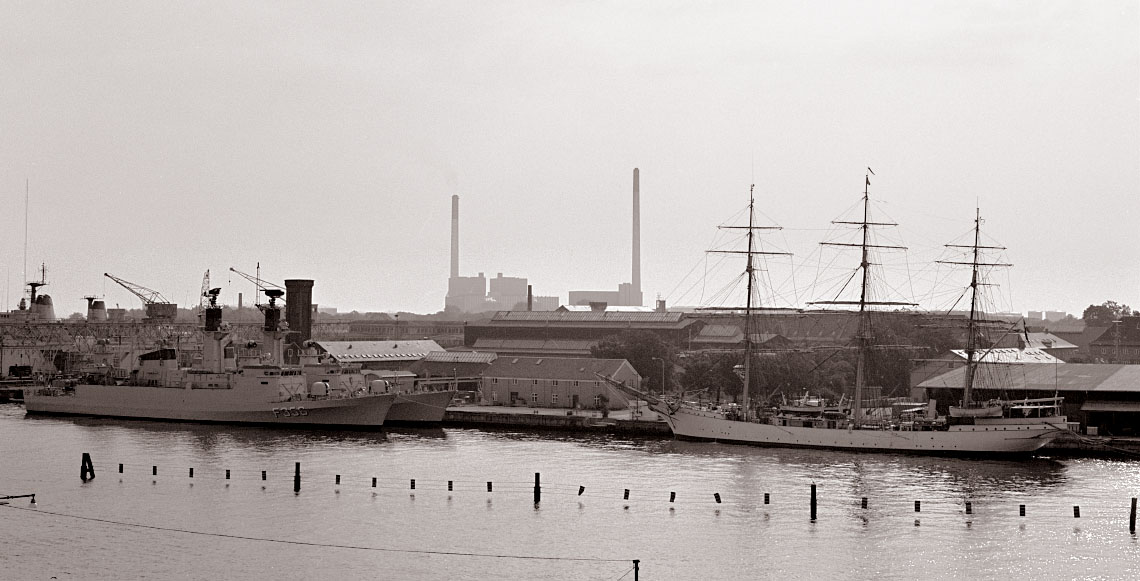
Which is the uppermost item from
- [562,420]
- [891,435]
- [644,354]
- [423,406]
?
[644,354]

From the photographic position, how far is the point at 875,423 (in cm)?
6031

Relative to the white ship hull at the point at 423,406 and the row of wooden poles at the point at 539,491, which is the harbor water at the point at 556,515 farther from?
the white ship hull at the point at 423,406

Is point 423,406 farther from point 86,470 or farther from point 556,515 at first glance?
point 556,515

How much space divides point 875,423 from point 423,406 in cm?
2548

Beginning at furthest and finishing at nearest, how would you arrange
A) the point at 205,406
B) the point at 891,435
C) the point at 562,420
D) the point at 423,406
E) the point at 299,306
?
the point at 299,306, the point at 205,406, the point at 423,406, the point at 562,420, the point at 891,435

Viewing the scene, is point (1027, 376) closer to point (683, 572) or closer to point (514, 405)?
point (514, 405)

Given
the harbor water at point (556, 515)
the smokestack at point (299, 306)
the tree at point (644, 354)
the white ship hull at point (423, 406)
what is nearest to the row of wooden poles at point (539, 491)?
the harbor water at point (556, 515)

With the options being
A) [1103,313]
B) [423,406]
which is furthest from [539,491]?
[1103,313]

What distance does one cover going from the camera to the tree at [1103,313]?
138 metres

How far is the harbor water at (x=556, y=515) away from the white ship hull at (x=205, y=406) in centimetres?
1129

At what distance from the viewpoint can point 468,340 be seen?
10562cm

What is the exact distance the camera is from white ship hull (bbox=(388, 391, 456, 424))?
69.2 metres

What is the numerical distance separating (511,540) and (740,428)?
2867 cm

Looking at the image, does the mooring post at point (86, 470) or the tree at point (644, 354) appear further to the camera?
the tree at point (644, 354)
